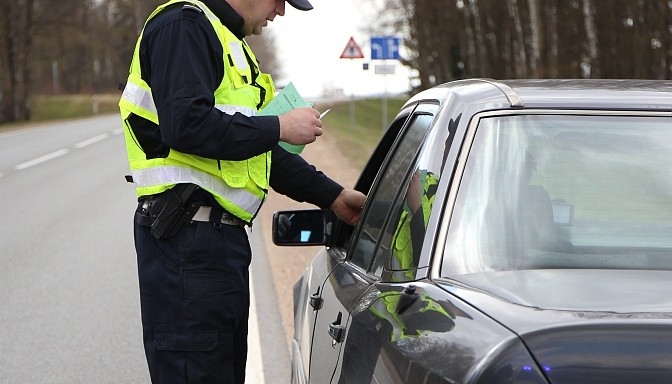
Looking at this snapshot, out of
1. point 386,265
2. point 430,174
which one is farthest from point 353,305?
point 430,174

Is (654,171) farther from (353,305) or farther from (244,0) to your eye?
(244,0)

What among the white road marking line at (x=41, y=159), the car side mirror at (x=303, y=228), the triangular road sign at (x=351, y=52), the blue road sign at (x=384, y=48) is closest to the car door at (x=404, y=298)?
→ the car side mirror at (x=303, y=228)

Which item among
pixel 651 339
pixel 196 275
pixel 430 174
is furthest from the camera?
pixel 196 275

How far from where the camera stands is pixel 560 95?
294 cm

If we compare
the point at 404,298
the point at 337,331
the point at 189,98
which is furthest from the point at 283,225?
the point at 404,298

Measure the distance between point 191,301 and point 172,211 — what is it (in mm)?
271

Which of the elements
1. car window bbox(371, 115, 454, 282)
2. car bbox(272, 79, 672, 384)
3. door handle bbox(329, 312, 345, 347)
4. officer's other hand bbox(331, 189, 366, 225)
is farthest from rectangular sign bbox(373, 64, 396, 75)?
car window bbox(371, 115, 454, 282)

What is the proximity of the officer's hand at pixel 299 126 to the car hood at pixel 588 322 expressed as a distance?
118cm

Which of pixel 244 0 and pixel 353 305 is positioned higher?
pixel 244 0

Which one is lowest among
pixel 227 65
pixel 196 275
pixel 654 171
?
pixel 196 275

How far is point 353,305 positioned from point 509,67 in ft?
130

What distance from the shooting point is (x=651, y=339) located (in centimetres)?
195

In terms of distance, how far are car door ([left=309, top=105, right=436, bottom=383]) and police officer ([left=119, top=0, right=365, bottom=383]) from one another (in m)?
0.25

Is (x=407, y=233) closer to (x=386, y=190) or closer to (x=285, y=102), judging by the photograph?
(x=386, y=190)
